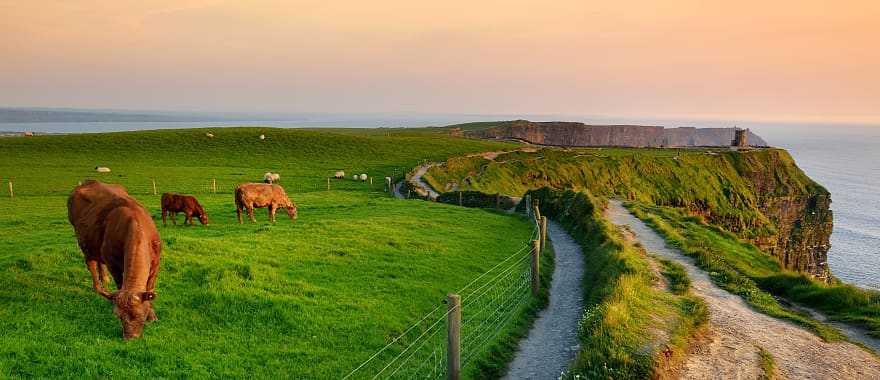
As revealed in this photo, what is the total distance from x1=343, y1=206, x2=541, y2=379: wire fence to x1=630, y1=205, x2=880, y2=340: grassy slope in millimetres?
8512

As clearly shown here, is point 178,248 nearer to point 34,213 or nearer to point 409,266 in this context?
point 409,266

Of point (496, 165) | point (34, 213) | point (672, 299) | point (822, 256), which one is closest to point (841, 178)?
point (822, 256)

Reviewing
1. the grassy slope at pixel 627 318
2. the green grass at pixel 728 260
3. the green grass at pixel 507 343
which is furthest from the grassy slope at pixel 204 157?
the green grass at pixel 507 343

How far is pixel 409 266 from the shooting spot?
2128cm

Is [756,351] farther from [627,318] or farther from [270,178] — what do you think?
[270,178]

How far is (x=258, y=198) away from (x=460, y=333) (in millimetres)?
20745

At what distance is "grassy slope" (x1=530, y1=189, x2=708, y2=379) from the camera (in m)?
11.8

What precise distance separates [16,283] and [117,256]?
152 inches

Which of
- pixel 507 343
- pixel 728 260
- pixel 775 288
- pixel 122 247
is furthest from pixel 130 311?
pixel 728 260

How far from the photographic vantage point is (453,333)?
37.3ft

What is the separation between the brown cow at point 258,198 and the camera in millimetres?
30609

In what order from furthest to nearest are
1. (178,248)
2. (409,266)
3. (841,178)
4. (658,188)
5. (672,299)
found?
(841,178)
(658,188)
(409,266)
(178,248)
(672,299)

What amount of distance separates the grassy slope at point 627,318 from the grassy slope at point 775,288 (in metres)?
2.90

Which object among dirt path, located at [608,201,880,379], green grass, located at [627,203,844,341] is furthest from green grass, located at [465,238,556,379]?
green grass, located at [627,203,844,341]
